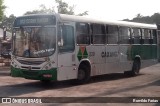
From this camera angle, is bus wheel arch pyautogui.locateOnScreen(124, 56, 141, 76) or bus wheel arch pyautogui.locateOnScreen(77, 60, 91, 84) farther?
bus wheel arch pyautogui.locateOnScreen(124, 56, 141, 76)

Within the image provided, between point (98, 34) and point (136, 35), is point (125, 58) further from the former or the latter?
point (98, 34)

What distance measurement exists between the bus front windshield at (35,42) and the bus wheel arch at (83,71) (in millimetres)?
2131

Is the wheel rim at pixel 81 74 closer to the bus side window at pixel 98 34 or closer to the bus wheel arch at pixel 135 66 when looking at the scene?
the bus side window at pixel 98 34

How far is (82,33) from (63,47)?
1644 millimetres

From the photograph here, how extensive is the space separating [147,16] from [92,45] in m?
52.3

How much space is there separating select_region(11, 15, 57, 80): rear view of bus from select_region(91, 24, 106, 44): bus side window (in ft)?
9.37

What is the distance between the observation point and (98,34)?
17188mm

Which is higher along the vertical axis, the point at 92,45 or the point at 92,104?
the point at 92,45

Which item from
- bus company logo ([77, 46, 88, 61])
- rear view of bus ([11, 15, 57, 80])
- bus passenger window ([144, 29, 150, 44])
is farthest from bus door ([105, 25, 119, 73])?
rear view of bus ([11, 15, 57, 80])

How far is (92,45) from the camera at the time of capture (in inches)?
659

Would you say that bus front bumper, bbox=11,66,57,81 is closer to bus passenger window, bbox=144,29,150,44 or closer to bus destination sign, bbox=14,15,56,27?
bus destination sign, bbox=14,15,56,27

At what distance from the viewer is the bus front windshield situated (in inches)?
570

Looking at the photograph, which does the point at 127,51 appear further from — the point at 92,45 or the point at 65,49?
the point at 65,49

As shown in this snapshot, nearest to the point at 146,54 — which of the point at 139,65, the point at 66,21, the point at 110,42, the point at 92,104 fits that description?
the point at 139,65
